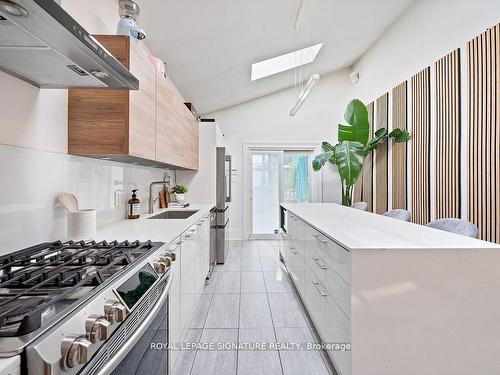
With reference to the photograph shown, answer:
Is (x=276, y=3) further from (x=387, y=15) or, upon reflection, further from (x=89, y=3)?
(x=387, y=15)

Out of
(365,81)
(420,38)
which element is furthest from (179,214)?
(365,81)

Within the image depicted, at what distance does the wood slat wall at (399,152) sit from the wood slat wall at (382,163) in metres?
0.21

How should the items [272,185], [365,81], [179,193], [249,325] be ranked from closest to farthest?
[249,325] → [179,193] → [365,81] → [272,185]

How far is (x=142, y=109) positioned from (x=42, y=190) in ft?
2.64

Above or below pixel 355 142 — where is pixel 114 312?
below

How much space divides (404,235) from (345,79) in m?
5.27

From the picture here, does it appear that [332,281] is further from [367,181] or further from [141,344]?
[367,181]

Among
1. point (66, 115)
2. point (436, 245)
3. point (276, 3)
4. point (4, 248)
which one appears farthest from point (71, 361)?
point (276, 3)

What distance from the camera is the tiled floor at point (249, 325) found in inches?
74.9

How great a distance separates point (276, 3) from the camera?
2797 mm

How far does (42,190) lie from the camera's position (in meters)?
1.45

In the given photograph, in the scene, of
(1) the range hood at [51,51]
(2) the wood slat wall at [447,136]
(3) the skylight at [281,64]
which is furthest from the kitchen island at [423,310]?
(3) the skylight at [281,64]

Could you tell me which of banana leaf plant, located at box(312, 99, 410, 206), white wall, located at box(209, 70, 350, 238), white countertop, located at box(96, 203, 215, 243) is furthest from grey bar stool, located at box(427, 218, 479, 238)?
white wall, located at box(209, 70, 350, 238)

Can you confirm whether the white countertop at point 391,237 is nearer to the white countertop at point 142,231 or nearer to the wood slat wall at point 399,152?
the white countertop at point 142,231
